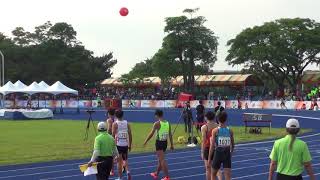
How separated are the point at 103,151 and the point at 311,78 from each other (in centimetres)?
7834

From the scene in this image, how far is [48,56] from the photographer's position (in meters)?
96.8

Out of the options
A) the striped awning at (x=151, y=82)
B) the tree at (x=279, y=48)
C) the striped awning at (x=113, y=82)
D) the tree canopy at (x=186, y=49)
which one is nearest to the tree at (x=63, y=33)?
the striped awning at (x=113, y=82)

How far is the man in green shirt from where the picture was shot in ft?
36.9

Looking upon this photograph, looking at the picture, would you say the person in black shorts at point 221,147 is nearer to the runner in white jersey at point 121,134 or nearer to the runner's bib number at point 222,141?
the runner's bib number at point 222,141

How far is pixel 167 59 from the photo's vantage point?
8038cm

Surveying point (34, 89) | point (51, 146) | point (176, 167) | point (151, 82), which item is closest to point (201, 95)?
point (151, 82)

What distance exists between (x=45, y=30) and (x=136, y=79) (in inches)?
734

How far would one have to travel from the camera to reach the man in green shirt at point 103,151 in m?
11.2

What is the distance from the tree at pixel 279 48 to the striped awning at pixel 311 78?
6.29 meters

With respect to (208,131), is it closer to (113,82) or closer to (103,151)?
(103,151)

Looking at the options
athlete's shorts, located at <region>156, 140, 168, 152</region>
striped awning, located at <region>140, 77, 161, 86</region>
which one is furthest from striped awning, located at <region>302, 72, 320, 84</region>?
athlete's shorts, located at <region>156, 140, 168, 152</region>

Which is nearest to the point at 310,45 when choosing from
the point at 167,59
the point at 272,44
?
the point at 272,44

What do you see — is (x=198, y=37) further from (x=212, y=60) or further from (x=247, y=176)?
(x=247, y=176)

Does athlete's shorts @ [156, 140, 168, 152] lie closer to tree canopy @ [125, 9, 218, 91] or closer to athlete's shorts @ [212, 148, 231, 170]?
athlete's shorts @ [212, 148, 231, 170]
